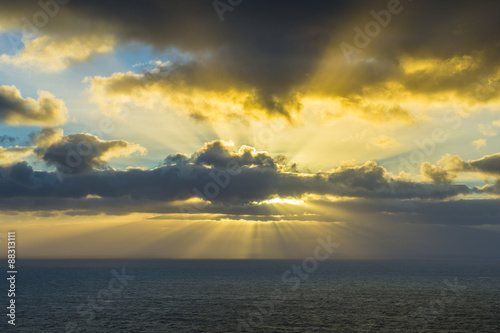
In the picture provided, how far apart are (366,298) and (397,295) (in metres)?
16.6

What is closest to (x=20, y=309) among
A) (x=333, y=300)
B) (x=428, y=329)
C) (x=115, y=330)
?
(x=115, y=330)

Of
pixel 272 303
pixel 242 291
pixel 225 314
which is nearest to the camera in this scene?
pixel 225 314

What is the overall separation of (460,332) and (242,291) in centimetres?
8876

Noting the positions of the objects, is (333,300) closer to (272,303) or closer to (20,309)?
(272,303)

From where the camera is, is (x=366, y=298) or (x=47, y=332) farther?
(x=366, y=298)

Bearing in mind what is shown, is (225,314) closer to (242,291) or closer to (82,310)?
(82,310)

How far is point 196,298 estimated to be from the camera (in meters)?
130

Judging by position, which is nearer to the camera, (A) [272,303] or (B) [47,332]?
(B) [47,332]

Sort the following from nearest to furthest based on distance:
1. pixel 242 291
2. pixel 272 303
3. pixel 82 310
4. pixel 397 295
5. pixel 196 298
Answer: pixel 82 310 → pixel 272 303 → pixel 196 298 → pixel 397 295 → pixel 242 291

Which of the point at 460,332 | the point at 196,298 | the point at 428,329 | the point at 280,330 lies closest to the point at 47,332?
the point at 280,330
